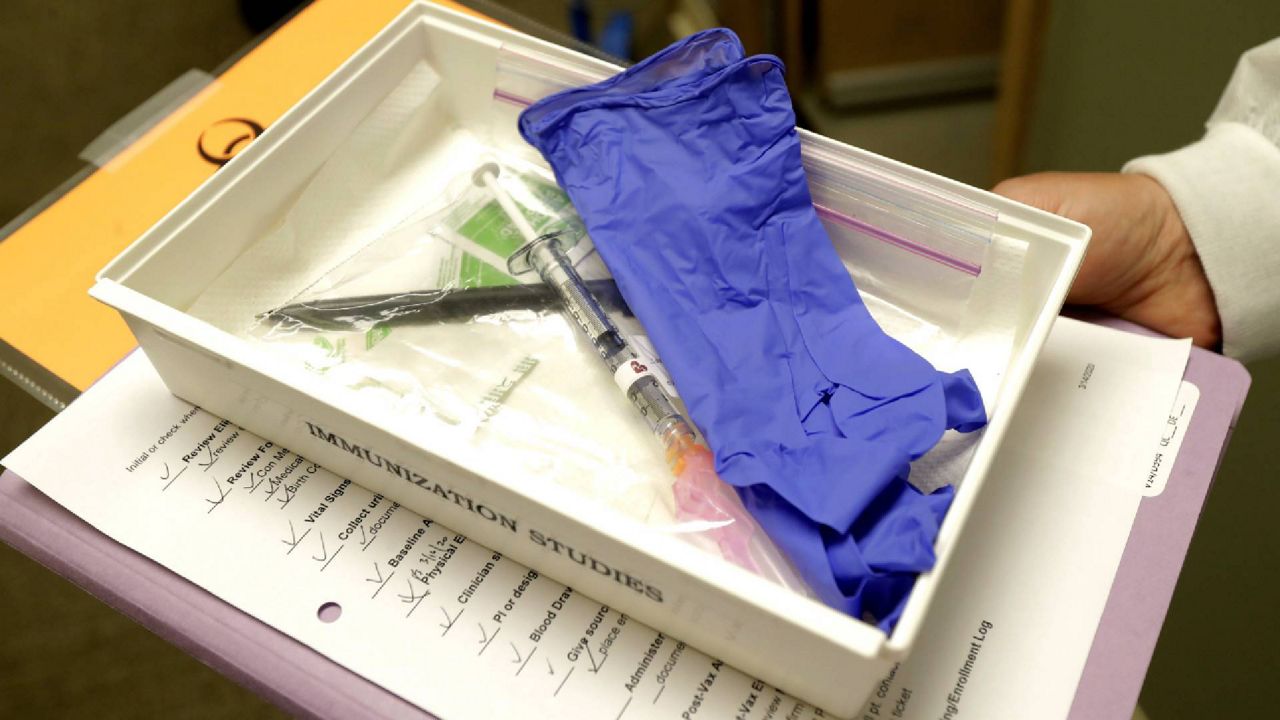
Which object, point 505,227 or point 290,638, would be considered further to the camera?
point 505,227

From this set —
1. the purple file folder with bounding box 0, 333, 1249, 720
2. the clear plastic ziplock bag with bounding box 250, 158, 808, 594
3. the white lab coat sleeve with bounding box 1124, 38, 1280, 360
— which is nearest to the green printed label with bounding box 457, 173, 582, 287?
the clear plastic ziplock bag with bounding box 250, 158, 808, 594

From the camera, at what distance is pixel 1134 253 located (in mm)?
611

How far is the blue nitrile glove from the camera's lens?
1.44ft

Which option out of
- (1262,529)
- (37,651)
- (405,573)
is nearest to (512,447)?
(405,573)

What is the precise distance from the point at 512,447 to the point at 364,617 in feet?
0.37

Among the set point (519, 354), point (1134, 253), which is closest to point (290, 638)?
point (519, 354)

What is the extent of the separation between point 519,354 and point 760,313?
0.14 m

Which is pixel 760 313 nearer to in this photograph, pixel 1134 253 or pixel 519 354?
pixel 519 354

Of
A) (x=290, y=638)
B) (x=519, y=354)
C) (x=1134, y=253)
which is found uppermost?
(x=1134, y=253)

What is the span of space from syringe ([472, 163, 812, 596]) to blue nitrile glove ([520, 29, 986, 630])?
17mm

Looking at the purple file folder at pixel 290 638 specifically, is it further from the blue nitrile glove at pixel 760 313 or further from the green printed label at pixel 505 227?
the green printed label at pixel 505 227

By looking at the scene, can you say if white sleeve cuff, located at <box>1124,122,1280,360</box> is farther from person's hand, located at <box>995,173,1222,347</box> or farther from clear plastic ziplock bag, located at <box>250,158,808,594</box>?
clear plastic ziplock bag, located at <box>250,158,808,594</box>

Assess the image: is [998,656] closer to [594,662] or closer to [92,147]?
[594,662]

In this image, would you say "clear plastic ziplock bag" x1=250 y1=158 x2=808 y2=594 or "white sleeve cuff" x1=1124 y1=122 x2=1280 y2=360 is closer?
"clear plastic ziplock bag" x1=250 y1=158 x2=808 y2=594
